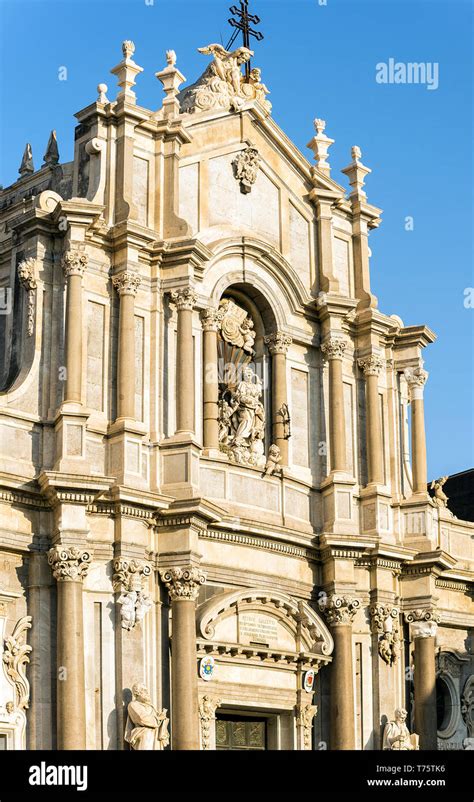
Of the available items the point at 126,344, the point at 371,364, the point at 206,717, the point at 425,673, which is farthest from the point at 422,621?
the point at 126,344

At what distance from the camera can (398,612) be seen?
94.6 ft

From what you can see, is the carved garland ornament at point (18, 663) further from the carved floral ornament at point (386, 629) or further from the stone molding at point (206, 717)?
the carved floral ornament at point (386, 629)

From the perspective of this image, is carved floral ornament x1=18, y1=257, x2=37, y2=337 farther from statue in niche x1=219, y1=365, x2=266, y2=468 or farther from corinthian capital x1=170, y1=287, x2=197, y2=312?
statue in niche x1=219, y1=365, x2=266, y2=468

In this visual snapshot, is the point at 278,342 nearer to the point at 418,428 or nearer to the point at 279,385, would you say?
the point at 279,385

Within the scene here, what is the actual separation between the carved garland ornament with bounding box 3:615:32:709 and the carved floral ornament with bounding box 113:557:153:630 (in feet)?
5.07

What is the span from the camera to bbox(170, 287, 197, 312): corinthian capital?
26.7 m

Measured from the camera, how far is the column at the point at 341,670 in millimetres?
27125

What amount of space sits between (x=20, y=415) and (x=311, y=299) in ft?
21.5

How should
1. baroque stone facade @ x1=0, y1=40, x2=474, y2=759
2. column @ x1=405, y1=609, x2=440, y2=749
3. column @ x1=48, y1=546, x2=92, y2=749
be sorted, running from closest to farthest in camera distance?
column @ x1=48, y1=546, x2=92, y2=749 → baroque stone facade @ x1=0, y1=40, x2=474, y2=759 → column @ x1=405, y1=609, x2=440, y2=749

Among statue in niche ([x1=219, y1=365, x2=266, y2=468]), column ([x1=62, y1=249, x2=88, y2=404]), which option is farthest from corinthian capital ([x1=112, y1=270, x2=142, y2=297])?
statue in niche ([x1=219, y1=365, x2=266, y2=468])

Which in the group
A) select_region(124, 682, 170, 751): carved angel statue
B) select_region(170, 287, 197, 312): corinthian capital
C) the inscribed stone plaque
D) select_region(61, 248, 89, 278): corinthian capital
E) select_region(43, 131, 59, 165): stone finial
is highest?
select_region(43, 131, 59, 165): stone finial

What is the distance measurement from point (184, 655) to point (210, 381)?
184 inches

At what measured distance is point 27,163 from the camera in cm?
2941
